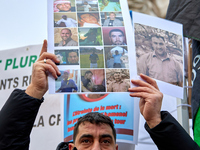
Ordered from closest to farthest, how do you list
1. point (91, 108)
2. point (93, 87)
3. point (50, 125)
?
point (93, 87) → point (91, 108) → point (50, 125)

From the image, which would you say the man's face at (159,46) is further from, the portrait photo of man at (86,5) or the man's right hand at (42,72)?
the man's right hand at (42,72)

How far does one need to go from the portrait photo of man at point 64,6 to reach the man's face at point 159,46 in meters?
0.46

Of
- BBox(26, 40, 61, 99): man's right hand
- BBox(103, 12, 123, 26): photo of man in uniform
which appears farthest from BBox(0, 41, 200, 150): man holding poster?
BBox(103, 12, 123, 26): photo of man in uniform

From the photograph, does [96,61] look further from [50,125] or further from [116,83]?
[50,125]

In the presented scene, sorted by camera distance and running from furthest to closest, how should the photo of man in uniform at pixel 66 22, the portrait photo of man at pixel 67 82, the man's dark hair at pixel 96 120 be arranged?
1. the man's dark hair at pixel 96 120
2. the photo of man in uniform at pixel 66 22
3. the portrait photo of man at pixel 67 82

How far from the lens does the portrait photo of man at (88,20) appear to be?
1463 millimetres

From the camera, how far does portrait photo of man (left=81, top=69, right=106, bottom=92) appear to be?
132 cm

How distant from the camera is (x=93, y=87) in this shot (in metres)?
1.33

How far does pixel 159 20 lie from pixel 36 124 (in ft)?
3.41

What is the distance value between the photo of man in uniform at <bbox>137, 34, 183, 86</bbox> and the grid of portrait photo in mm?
108

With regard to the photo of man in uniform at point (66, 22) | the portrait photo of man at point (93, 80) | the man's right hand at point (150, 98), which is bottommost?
the man's right hand at point (150, 98)

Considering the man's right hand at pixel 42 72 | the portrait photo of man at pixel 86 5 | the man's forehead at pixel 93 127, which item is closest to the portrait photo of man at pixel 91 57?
the man's right hand at pixel 42 72

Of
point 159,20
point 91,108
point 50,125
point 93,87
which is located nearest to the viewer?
point 93,87

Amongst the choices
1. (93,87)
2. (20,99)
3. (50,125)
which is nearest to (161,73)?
(93,87)
